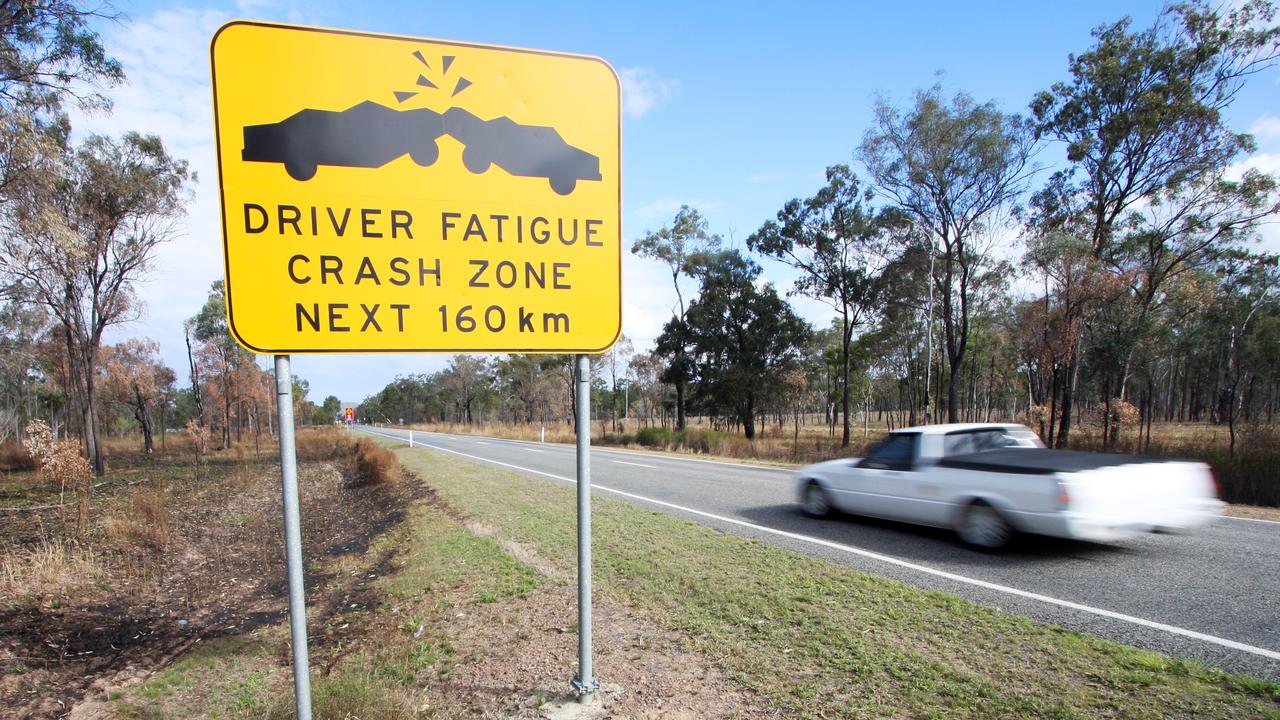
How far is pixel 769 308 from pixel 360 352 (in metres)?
34.5

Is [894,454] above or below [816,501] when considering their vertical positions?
above

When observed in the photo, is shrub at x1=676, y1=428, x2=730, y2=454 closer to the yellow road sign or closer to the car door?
the car door

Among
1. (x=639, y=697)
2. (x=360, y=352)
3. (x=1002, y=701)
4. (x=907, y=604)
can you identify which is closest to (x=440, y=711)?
(x=639, y=697)

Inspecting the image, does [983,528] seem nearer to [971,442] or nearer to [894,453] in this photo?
[971,442]

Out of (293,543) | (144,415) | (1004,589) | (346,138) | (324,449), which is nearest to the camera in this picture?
(293,543)

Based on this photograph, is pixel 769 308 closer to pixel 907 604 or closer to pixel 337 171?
pixel 907 604

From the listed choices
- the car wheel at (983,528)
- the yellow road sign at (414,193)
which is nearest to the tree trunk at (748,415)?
the car wheel at (983,528)

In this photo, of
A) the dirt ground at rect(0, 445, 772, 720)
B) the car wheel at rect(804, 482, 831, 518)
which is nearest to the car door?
the car wheel at rect(804, 482, 831, 518)

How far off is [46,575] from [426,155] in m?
7.85

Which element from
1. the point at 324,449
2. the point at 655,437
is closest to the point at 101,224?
the point at 324,449

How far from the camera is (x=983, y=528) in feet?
20.8

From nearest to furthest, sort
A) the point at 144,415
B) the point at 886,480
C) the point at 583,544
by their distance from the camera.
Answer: the point at 583,544, the point at 886,480, the point at 144,415

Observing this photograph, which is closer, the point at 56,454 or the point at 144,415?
the point at 56,454

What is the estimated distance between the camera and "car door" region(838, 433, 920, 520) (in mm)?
7293
